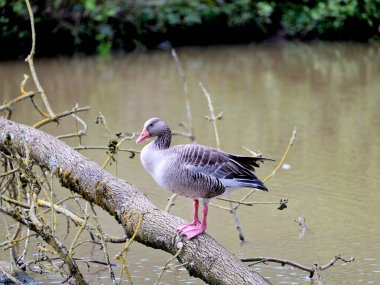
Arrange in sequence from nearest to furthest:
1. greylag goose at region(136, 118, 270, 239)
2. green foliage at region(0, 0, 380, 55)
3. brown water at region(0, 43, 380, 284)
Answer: greylag goose at region(136, 118, 270, 239)
brown water at region(0, 43, 380, 284)
green foliage at region(0, 0, 380, 55)

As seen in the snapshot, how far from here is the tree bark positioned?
14.5 ft

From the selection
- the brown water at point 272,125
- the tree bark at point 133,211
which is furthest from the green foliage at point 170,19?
the tree bark at point 133,211

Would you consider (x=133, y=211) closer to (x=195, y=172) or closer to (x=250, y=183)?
(x=195, y=172)

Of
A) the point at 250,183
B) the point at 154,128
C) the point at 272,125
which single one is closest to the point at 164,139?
the point at 154,128

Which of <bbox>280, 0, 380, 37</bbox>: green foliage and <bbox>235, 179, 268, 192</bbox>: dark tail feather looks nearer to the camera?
<bbox>235, 179, 268, 192</bbox>: dark tail feather

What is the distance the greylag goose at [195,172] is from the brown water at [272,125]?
3.58 feet

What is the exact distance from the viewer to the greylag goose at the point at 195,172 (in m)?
4.64

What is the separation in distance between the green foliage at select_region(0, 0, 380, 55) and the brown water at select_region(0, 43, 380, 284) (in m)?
0.93

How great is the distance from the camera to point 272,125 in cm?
1058

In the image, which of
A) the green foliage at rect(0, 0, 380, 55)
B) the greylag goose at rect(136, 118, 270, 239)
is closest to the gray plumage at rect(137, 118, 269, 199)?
the greylag goose at rect(136, 118, 270, 239)

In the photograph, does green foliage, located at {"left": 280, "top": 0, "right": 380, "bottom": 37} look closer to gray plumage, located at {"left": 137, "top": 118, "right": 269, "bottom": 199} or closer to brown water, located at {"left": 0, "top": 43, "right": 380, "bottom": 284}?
brown water, located at {"left": 0, "top": 43, "right": 380, "bottom": 284}

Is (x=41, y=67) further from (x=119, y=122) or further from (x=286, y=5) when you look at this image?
(x=286, y=5)

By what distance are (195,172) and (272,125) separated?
602 cm

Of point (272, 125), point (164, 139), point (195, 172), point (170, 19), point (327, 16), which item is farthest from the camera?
point (327, 16)
